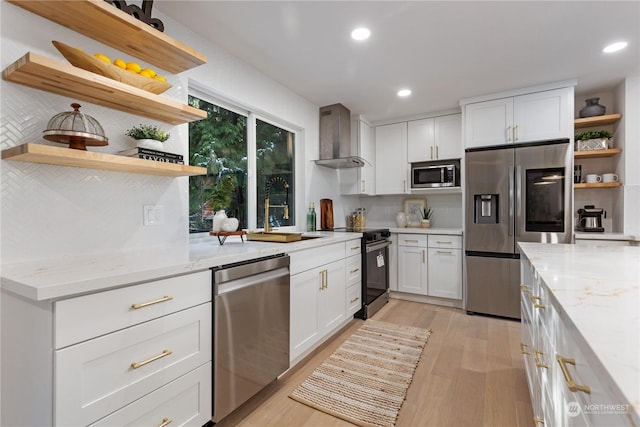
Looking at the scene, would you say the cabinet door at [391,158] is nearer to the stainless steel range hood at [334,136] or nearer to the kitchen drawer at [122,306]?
the stainless steel range hood at [334,136]

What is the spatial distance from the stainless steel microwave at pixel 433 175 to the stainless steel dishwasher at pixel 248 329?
2599 millimetres

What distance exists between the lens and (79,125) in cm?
139

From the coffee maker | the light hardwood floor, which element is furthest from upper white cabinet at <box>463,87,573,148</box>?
the light hardwood floor

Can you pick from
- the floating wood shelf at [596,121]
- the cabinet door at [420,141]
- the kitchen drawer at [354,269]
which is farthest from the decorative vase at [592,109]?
the kitchen drawer at [354,269]

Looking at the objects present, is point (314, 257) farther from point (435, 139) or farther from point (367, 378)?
point (435, 139)

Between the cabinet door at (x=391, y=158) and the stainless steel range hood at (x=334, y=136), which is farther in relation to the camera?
the cabinet door at (x=391, y=158)

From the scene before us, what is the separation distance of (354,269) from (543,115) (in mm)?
2497

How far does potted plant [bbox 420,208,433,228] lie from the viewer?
4.18m

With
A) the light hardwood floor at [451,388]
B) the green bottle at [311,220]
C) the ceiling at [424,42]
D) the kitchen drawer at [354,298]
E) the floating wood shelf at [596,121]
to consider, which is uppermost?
the ceiling at [424,42]

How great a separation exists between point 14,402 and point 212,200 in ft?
4.41

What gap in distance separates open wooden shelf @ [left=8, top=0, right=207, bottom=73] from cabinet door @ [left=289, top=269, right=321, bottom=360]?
157 centimetres

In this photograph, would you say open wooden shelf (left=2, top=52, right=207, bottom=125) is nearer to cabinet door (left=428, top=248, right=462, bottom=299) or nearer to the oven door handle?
the oven door handle

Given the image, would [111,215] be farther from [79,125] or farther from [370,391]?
[370,391]

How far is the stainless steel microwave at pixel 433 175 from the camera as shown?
383cm
